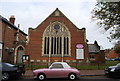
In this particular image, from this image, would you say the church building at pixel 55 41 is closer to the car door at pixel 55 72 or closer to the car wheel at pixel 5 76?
the car wheel at pixel 5 76

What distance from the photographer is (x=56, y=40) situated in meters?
33.0

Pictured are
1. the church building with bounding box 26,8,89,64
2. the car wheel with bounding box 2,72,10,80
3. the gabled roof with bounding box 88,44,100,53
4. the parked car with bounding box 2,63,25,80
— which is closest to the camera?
the car wheel with bounding box 2,72,10,80

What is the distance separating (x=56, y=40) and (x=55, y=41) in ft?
1.03

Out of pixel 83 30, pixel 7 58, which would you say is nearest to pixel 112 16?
pixel 83 30

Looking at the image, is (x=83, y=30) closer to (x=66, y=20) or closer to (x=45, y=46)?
(x=66, y=20)

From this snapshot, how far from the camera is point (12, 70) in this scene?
12570 mm

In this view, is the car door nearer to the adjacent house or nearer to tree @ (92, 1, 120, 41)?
tree @ (92, 1, 120, 41)

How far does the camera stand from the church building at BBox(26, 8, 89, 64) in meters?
32.1

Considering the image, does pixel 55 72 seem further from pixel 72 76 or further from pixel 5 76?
pixel 5 76

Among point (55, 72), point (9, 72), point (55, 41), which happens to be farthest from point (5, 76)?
point (55, 41)

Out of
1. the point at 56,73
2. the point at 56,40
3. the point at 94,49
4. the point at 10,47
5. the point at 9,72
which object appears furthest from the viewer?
the point at 94,49

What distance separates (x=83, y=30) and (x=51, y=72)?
22291mm

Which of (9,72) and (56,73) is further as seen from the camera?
(9,72)

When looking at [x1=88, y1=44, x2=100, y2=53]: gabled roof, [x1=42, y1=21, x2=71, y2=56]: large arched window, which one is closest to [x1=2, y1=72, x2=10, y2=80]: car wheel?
[x1=42, y1=21, x2=71, y2=56]: large arched window
